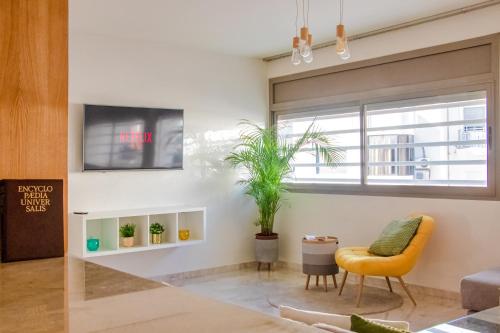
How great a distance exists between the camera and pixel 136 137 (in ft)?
17.9

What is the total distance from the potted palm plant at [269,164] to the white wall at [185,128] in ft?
0.87

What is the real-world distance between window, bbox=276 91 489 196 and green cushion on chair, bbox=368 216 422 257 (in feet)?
1.73

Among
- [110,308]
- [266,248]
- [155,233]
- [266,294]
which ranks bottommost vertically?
[266,294]

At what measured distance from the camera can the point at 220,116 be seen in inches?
244

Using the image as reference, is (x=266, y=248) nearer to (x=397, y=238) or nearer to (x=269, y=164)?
(x=269, y=164)

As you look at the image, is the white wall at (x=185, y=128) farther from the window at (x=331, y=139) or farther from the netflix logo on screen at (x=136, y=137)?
the window at (x=331, y=139)

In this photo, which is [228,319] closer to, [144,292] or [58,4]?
[144,292]

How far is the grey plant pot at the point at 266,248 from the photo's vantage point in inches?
239

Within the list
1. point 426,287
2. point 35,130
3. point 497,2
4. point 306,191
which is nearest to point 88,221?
point 306,191

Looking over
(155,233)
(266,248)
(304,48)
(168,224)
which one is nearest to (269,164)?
(266,248)

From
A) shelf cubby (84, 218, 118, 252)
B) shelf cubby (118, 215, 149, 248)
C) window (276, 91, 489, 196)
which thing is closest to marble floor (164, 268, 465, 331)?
shelf cubby (118, 215, 149, 248)

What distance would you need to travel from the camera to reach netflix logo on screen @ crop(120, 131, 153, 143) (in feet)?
17.6

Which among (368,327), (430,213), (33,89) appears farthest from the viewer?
(430,213)

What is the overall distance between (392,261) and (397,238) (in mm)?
270
